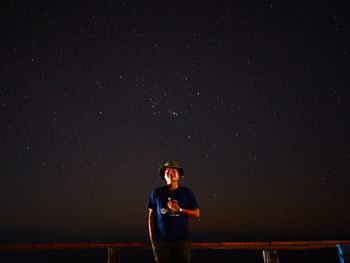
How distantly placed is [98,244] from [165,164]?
1.33m

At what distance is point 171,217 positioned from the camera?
8.98ft

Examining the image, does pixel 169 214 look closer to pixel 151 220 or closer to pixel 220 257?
pixel 151 220

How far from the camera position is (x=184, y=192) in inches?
116

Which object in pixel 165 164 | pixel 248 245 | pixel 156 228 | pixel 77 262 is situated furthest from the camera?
pixel 77 262

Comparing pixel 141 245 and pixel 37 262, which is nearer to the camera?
pixel 141 245

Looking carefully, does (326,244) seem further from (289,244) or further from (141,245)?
(141,245)

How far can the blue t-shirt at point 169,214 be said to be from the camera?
106 inches

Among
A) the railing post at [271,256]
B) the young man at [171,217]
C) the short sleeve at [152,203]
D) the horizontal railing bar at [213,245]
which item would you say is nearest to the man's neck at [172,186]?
the young man at [171,217]

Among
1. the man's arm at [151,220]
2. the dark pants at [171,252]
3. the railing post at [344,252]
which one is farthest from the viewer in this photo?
the railing post at [344,252]

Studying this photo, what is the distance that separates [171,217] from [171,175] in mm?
439

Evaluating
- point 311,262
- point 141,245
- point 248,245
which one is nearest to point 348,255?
point 248,245

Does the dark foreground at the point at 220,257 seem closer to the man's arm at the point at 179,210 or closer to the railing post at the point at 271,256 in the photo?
the railing post at the point at 271,256

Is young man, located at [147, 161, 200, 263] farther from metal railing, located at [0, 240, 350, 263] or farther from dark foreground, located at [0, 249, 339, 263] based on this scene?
dark foreground, located at [0, 249, 339, 263]

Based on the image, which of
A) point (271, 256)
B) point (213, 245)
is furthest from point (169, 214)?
point (271, 256)
